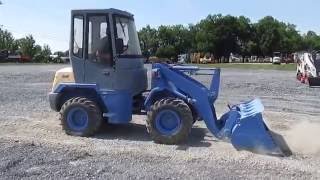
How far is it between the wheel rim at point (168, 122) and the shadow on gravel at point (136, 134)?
0.38 metres

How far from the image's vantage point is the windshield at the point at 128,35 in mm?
10756

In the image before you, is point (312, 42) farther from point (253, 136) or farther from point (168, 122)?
point (253, 136)

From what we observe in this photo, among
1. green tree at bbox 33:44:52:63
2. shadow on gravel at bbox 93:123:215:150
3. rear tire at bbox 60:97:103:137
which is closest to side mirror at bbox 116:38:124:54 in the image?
rear tire at bbox 60:97:103:137

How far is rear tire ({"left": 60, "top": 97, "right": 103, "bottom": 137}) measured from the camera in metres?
10.5

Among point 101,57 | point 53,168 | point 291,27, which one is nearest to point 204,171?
point 53,168

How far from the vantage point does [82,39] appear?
422 inches

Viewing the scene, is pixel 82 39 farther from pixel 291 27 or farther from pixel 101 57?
pixel 291 27

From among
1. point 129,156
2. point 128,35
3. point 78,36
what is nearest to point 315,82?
point 128,35

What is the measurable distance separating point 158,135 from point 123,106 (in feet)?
3.50

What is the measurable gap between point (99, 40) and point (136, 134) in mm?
2157

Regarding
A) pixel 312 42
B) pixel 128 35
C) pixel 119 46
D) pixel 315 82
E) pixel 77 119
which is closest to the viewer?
pixel 119 46

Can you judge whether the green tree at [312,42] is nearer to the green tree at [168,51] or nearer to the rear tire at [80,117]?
the green tree at [168,51]

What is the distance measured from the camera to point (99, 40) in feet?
34.9

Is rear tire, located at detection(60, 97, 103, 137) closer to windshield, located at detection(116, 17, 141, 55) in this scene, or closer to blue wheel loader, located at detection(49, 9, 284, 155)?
blue wheel loader, located at detection(49, 9, 284, 155)
